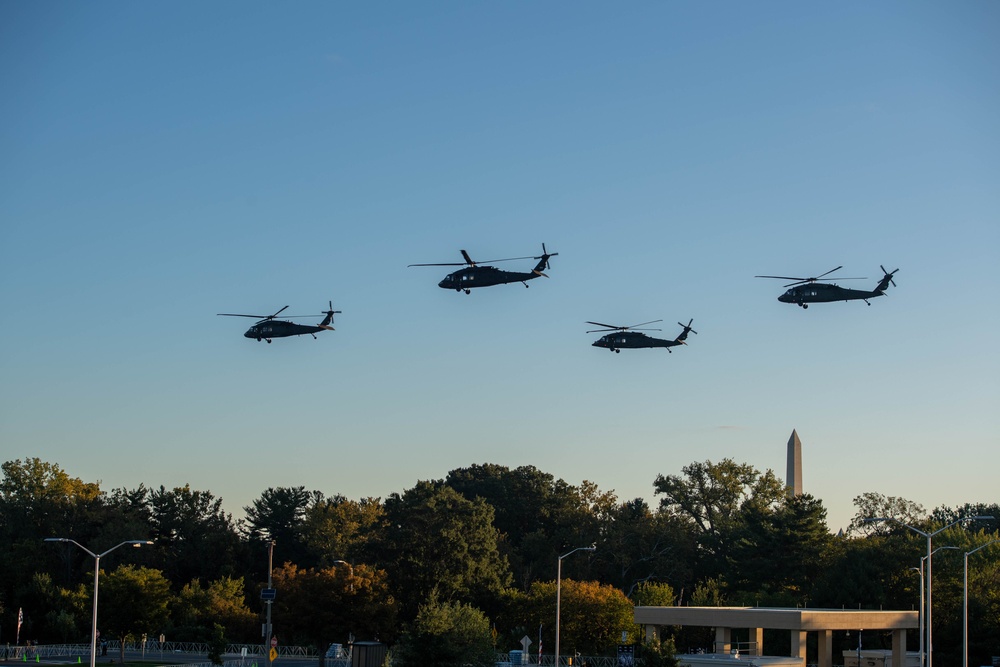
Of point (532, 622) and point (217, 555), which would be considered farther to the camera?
point (217, 555)

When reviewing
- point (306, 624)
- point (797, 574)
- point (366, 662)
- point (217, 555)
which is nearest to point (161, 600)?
point (306, 624)

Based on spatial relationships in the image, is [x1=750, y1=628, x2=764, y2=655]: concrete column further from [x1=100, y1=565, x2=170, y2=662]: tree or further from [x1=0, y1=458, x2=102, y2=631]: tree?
[x1=0, y1=458, x2=102, y2=631]: tree

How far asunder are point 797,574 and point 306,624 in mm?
48377

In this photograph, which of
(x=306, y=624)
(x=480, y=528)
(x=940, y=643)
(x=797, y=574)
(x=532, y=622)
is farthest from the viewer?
(x=797, y=574)

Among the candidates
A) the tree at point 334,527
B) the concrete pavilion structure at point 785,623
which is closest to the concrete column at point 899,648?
the concrete pavilion structure at point 785,623

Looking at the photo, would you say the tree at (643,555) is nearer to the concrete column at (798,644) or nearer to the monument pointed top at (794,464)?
the monument pointed top at (794,464)

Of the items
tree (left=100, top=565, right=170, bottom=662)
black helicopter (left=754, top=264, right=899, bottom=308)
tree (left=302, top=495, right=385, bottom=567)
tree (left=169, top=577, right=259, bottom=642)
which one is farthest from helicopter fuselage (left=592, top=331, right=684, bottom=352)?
tree (left=302, top=495, right=385, bottom=567)

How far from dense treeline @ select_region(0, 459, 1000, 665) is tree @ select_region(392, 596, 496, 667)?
0.10m

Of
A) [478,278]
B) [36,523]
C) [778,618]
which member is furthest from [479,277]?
[36,523]

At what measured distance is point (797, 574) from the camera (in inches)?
3991

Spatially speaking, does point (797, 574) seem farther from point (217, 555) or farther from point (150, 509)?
point (150, 509)

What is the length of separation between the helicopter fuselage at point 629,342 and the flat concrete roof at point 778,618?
1561 cm

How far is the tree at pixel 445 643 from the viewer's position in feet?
166

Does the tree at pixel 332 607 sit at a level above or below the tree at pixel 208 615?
above
